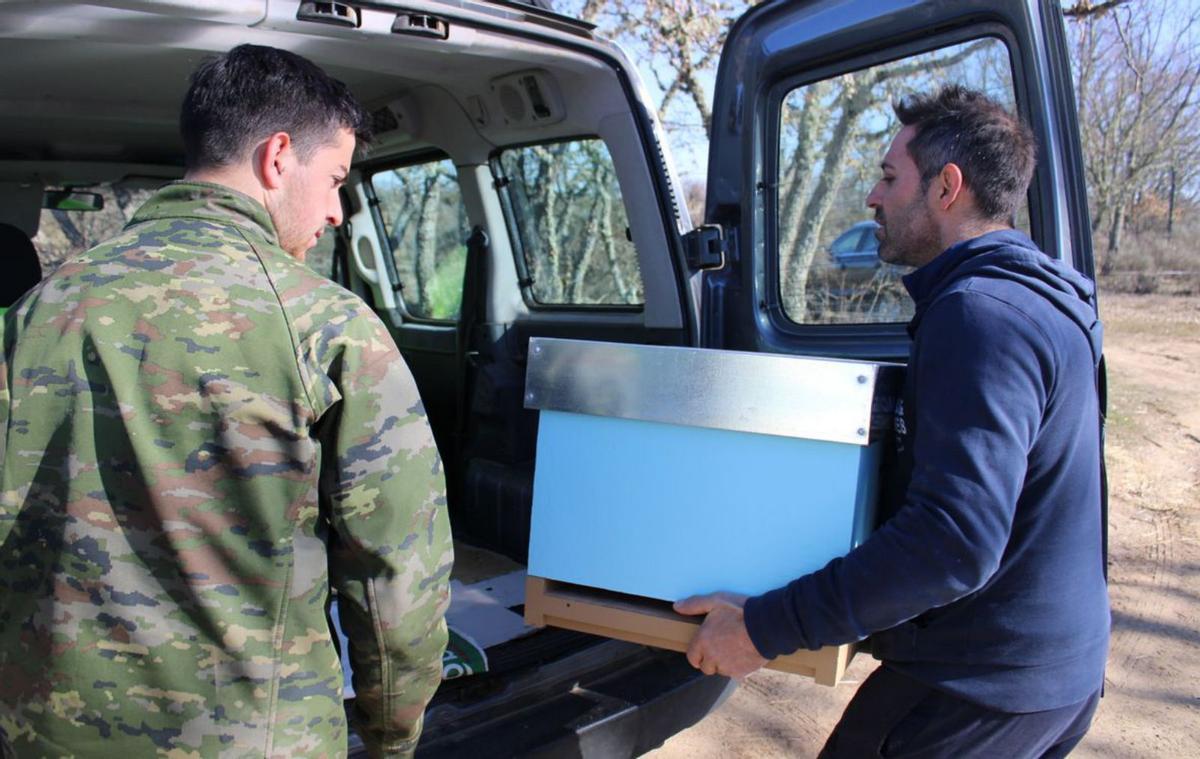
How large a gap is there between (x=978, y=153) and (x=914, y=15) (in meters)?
0.58

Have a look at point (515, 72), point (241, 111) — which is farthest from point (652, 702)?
point (515, 72)

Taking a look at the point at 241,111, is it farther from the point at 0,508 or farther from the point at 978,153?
the point at 978,153

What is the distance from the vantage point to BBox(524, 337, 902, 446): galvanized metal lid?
1.50 m

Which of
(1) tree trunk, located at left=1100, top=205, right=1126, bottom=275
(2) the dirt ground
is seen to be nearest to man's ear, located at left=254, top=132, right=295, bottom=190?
(2) the dirt ground

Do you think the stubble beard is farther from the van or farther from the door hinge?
the door hinge

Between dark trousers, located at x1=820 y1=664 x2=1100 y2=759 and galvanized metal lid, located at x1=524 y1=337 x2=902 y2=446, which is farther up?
galvanized metal lid, located at x1=524 y1=337 x2=902 y2=446

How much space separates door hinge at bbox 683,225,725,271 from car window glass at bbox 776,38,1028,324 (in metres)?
0.15

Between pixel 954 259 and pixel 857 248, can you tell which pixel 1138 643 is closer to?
pixel 857 248

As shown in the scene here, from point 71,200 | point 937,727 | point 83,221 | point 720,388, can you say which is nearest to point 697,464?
point 720,388

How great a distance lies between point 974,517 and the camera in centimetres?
134

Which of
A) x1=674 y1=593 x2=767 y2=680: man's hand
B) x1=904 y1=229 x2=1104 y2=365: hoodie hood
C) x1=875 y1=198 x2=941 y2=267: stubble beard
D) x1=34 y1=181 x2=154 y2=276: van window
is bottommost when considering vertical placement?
x1=674 y1=593 x2=767 y2=680: man's hand

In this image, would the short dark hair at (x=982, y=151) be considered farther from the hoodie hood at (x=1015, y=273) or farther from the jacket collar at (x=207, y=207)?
the jacket collar at (x=207, y=207)

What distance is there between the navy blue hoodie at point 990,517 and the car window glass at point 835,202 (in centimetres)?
81

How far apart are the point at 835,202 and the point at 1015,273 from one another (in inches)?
42.3
